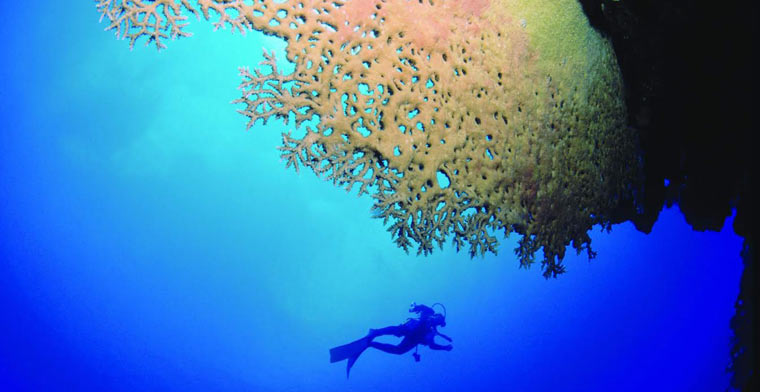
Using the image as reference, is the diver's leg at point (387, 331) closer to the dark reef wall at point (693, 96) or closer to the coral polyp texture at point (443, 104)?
the dark reef wall at point (693, 96)

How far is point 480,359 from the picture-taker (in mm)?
49688

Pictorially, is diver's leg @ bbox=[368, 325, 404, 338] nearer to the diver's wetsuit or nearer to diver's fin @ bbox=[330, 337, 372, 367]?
the diver's wetsuit

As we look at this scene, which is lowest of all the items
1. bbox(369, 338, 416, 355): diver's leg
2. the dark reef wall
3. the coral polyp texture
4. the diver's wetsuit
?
the coral polyp texture

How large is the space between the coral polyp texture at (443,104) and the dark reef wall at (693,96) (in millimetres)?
629

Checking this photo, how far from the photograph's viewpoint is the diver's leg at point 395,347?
1130 cm

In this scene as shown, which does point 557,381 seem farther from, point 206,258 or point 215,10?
point 215,10

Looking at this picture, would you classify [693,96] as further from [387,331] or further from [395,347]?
[395,347]

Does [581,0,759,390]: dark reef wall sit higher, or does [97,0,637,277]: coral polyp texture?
[581,0,759,390]: dark reef wall

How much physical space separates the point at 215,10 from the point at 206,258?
4753 centimetres

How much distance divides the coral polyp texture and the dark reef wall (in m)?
0.63

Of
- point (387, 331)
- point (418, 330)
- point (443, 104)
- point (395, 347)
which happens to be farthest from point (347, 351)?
point (443, 104)

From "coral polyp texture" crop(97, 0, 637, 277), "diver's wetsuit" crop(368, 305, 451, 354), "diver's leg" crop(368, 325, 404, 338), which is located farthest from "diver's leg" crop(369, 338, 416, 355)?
"coral polyp texture" crop(97, 0, 637, 277)

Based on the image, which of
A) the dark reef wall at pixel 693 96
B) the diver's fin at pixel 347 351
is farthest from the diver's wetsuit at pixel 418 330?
the dark reef wall at pixel 693 96

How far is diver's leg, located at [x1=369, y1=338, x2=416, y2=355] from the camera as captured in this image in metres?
11.3
